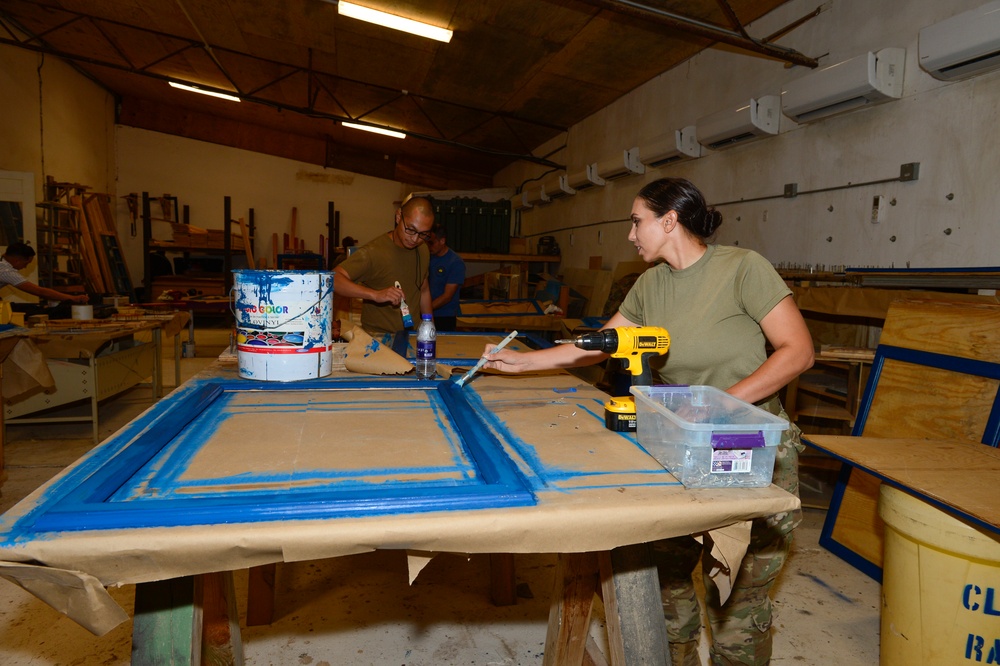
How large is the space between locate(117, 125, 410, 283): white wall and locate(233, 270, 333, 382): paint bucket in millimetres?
11077

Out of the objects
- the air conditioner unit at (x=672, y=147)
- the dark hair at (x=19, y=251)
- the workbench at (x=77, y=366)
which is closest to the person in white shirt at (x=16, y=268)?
the dark hair at (x=19, y=251)

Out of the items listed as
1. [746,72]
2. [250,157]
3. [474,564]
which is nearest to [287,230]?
[250,157]

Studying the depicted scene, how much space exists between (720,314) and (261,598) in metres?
1.90

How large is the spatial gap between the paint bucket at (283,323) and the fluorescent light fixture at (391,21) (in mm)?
4119

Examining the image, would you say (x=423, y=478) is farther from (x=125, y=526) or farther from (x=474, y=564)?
(x=474, y=564)

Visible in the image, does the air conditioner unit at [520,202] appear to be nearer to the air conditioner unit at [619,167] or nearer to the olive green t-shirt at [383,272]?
the air conditioner unit at [619,167]

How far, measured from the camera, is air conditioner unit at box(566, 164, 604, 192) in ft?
23.7

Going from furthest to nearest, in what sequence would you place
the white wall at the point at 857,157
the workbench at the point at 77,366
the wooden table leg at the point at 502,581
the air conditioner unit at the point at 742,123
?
the air conditioner unit at the point at 742,123
the workbench at the point at 77,366
the white wall at the point at 857,157
the wooden table leg at the point at 502,581

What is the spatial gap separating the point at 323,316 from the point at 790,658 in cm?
206

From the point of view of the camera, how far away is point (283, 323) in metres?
1.72

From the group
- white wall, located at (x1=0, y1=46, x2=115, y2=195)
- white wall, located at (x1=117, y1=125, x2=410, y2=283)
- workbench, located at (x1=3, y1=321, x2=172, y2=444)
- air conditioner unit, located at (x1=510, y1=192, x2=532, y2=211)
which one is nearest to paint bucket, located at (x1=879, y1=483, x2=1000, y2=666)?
workbench, located at (x1=3, y1=321, x2=172, y2=444)

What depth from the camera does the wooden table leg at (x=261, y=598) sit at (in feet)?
6.97

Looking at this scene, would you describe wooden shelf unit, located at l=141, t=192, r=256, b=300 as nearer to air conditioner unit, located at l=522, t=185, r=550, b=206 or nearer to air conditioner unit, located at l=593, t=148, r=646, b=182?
air conditioner unit, located at l=522, t=185, r=550, b=206

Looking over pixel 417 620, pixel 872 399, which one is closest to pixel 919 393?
pixel 872 399
